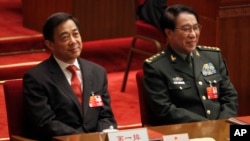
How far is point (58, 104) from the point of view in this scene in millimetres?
4625

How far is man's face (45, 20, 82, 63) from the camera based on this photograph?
4676 millimetres

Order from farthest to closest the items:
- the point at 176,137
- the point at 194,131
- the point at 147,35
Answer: the point at 147,35
the point at 194,131
the point at 176,137

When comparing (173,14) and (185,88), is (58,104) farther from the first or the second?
(173,14)

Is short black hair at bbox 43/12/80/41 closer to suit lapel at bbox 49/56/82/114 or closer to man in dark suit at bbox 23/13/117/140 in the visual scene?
man in dark suit at bbox 23/13/117/140

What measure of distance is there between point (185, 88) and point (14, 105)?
3.40ft

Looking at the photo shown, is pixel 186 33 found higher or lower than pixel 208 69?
higher

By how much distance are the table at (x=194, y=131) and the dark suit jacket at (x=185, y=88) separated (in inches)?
12.1

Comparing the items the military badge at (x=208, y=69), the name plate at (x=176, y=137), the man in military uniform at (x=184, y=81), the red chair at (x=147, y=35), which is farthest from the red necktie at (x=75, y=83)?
the red chair at (x=147, y=35)

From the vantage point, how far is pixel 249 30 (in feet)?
20.0

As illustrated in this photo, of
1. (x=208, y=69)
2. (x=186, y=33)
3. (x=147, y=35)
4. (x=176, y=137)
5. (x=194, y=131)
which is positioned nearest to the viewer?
(x=176, y=137)

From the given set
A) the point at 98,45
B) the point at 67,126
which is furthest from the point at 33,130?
the point at 98,45

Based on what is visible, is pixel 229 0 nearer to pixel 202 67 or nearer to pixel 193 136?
pixel 202 67

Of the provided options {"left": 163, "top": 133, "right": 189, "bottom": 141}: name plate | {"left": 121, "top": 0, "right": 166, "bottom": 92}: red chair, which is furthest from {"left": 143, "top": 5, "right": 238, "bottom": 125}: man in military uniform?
{"left": 121, "top": 0, "right": 166, "bottom": 92}: red chair

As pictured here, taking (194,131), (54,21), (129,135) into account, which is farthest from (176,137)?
(54,21)
